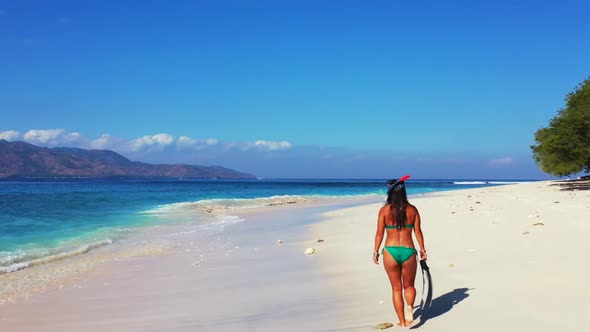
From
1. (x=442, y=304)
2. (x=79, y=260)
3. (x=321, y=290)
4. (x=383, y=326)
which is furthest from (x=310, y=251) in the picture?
(x=383, y=326)

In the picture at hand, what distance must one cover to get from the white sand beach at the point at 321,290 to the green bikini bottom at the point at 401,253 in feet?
2.50

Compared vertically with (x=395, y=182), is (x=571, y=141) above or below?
above

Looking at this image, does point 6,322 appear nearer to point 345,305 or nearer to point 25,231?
point 345,305

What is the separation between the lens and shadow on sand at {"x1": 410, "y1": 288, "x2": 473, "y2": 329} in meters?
5.52

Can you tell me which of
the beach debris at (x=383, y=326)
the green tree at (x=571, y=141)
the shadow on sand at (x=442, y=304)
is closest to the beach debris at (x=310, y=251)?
the shadow on sand at (x=442, y=304)

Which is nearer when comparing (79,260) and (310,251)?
(310,251)

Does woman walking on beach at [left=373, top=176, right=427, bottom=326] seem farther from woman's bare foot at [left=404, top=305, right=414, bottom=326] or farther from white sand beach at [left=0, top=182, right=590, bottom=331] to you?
white sand beach at [left=0, top=182, right=590, bottom=331]

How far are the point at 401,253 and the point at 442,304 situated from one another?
4.29 ft

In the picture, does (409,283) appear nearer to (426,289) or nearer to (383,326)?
(426,289)

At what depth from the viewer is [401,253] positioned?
203 inches

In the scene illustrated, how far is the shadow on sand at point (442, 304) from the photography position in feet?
18.1

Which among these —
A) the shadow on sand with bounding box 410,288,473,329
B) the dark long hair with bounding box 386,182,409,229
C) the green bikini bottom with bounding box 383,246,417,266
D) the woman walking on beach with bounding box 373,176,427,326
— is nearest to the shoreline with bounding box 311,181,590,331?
the shadow on sand with bounding box 410,288,473,329

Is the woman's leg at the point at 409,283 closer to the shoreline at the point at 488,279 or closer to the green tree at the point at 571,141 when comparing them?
the shoreline at the point at 488,279

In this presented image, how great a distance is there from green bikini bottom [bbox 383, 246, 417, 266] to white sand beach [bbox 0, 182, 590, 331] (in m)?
0.76
